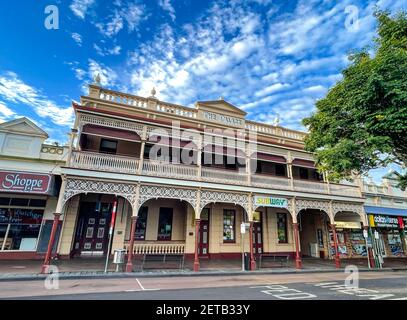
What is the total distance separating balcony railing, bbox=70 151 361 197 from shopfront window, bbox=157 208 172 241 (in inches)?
147

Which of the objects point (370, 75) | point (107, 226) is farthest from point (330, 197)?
point (107, 226)

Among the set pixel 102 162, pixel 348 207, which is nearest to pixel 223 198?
pixel 102 162

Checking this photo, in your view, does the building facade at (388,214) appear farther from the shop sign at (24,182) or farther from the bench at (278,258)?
the shop sign at (24,182)

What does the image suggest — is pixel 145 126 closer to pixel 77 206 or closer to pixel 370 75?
pixel 77 206

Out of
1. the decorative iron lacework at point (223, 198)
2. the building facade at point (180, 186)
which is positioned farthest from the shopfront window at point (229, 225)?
the decorative iron lacework at point (223, 198)

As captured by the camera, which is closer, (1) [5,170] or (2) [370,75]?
(2) [370,75]

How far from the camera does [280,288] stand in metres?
8.07

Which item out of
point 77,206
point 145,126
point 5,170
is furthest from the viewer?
point 77,206

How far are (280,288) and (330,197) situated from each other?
386 inches

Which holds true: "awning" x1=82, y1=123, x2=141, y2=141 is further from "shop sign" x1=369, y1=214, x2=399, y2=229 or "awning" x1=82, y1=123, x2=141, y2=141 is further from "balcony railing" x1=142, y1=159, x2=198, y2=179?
"shop sign" x1=369, y1=214, x2=399, y2=229

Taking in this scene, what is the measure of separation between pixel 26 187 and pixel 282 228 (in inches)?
658

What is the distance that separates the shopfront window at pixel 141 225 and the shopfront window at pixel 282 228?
10.0 meters

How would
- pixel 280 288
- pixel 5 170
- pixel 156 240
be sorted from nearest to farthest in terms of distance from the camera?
pixel 280 288 → pixel 5 170 → pixel 156 240

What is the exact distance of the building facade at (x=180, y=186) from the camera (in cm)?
1130
